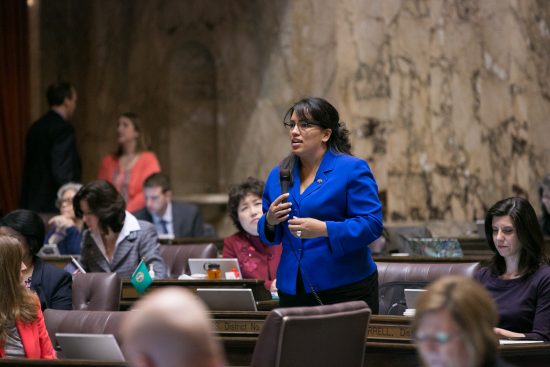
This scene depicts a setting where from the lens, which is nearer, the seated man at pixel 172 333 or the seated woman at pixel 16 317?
the seated man at pixel 172 333

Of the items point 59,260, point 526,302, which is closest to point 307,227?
point 526,302

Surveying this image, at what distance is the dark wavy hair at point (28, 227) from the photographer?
5887 mm

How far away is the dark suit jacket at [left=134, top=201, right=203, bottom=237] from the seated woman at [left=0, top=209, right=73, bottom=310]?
3.52 metres

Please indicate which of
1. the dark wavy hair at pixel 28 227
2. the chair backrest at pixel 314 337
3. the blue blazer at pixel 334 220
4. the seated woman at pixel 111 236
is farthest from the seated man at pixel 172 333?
the seated woman at pixel 111 236

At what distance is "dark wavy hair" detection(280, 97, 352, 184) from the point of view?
495 centimetres

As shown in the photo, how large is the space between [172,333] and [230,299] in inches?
127

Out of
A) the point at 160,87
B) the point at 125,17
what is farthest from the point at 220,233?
the point at 125,17

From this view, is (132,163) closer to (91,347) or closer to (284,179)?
(284,179)

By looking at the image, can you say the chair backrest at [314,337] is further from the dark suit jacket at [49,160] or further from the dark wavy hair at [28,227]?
the dark suit jacket at [49,160]

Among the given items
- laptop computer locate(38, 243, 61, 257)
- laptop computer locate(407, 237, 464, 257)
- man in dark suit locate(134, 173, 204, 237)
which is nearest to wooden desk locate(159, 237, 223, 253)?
man in dark suit locate(134, 173, 204, 237)

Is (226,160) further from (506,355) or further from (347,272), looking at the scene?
(506,355)

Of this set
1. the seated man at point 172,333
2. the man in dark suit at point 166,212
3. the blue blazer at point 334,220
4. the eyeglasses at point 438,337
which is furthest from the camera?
the man in dark suit at point 166,212

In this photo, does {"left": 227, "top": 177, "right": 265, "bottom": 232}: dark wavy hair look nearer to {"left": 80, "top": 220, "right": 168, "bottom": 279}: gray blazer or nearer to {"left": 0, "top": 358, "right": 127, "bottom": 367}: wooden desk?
{"left": 80, "top": 220, "right": 168, "bottom": 279}: gray blazer

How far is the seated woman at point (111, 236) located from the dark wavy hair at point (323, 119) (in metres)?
2.01
